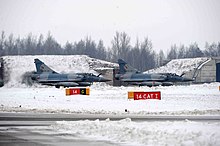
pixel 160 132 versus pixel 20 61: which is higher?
pixel 20 61

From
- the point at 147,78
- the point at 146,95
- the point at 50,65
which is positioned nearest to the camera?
the point at 146,95

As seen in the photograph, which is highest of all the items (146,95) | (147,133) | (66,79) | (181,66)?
(181,66)

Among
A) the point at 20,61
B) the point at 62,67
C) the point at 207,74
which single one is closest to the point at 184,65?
the point at 207,74

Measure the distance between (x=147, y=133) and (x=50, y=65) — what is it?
276ft

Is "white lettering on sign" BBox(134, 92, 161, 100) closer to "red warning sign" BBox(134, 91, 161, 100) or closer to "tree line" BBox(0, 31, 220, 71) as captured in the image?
"red warning sign" BBox(134, 91, 161, 100)

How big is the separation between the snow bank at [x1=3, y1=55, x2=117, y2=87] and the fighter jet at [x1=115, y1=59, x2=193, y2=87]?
16.6 m

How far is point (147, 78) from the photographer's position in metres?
68.4

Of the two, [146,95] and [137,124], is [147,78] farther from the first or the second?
[137,124]

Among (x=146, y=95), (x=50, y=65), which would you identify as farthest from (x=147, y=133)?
(x=50, y=65)

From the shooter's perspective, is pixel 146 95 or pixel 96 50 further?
pixel 96 50

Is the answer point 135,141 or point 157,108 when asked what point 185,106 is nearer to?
point 157,108

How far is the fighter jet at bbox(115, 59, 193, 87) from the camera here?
66.4 meters

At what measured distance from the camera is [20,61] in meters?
93.1

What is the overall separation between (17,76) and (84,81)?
69.9ft
